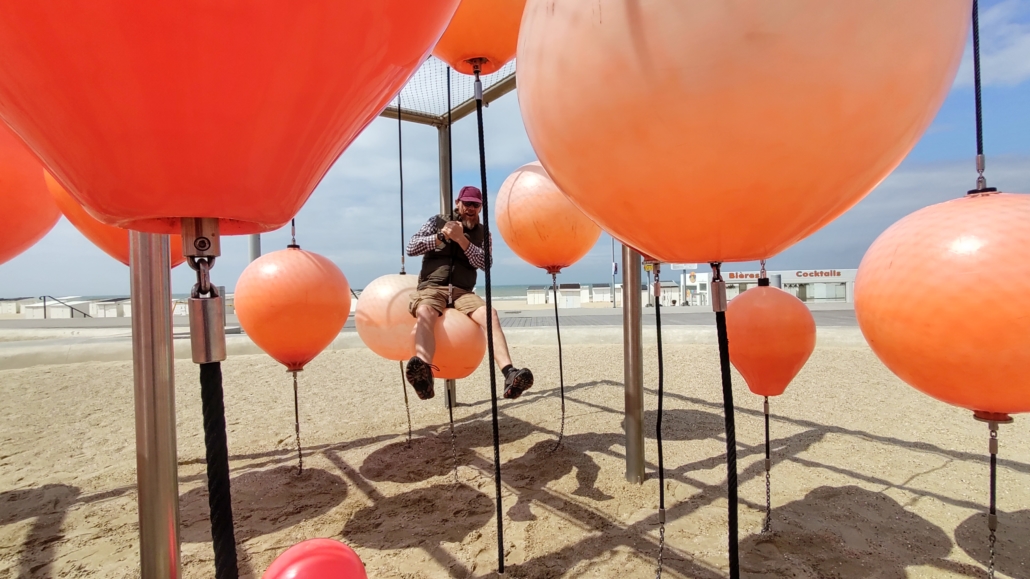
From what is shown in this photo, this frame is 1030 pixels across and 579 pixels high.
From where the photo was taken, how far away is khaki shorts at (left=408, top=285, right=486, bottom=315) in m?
3.18

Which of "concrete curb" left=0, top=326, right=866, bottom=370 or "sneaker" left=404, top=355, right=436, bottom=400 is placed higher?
"sneaker" left=404, top=355, right=436, bottom=400

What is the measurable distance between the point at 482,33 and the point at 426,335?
1608mm

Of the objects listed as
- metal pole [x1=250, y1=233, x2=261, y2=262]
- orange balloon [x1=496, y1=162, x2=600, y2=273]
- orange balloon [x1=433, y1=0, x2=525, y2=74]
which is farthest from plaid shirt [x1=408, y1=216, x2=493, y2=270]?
metal pole [x1=250, y1=233, x2=261, y2=262]

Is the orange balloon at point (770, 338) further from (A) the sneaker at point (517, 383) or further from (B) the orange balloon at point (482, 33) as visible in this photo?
(B) the orange balloon at point (482, 33)

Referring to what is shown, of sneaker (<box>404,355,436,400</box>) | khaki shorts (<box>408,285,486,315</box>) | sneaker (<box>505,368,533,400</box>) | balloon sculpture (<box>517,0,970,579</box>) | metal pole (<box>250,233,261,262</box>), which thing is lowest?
sneaker (<box>505,368,533,400</box>)

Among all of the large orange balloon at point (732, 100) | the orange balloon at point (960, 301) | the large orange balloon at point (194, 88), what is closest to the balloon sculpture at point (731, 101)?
the large orange balloon at point (732, 100)

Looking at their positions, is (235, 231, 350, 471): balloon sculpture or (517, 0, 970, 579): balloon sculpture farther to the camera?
(235, 231, 350, 471): balloon sculpture

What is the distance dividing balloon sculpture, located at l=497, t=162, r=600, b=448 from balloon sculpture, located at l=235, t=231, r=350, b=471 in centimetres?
118

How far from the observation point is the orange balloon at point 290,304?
282 centimetres

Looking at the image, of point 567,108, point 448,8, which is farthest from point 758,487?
point 448,8

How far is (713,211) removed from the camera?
922 mm

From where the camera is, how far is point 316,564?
3.54 feet

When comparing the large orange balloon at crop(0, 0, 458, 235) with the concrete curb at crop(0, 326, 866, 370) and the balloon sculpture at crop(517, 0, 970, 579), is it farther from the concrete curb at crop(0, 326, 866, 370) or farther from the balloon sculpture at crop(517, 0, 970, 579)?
the concrete curb at crop(0, 326, 866, 370)

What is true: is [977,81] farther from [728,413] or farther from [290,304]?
[290,304]
